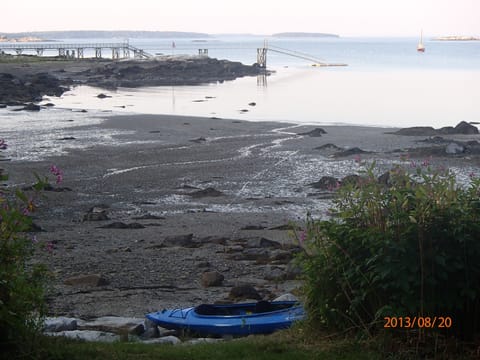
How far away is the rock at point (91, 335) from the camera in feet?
22.5

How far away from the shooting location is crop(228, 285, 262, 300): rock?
969 cm

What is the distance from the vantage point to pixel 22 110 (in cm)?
3966

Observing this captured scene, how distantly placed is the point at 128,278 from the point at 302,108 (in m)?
33.6

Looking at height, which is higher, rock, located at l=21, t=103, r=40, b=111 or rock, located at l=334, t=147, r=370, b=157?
rock, located at l=21, t=103, r=40, b=111

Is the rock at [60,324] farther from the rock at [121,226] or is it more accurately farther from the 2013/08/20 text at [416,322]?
the rock at [121,226]

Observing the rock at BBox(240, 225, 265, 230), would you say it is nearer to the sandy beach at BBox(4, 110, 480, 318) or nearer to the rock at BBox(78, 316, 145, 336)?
the sandy beach at BBox(4, 110, 480, 318)

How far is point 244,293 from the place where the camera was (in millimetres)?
9727

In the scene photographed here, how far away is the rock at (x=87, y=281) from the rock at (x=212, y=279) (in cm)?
138

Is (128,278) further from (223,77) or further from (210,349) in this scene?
(223,77)

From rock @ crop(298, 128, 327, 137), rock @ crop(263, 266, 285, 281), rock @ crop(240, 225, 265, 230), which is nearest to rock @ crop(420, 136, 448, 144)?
rock @ crop(298, 128, 327, 137)

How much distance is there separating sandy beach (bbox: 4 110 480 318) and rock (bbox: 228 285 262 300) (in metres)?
0.17

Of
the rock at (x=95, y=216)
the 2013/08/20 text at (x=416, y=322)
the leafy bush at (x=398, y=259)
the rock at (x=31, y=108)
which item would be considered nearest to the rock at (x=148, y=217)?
the rock at (x=95, y=216)

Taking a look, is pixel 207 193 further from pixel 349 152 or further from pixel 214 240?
pixel 349 152

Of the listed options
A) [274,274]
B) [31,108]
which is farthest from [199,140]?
[274,274]
